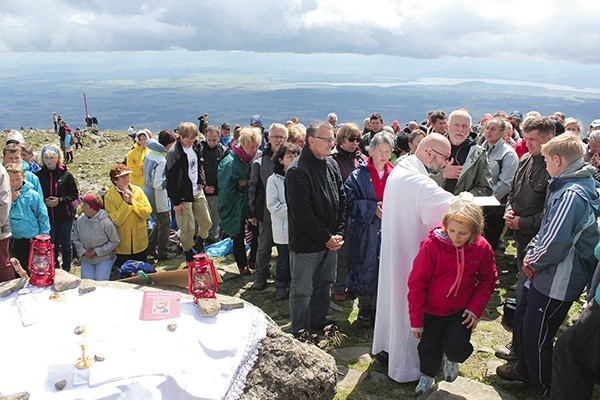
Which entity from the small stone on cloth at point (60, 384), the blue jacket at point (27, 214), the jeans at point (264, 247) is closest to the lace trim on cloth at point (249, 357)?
the small stone on cloth at point (60, 384)

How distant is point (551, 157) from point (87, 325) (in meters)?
4.26

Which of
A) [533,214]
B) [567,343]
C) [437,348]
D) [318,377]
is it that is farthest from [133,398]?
[533,214]

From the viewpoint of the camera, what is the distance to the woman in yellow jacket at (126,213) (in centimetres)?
711

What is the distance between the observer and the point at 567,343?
12.5 feet

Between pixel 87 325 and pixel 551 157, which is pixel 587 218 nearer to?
pixel 551 157

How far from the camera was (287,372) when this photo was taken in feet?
12.9

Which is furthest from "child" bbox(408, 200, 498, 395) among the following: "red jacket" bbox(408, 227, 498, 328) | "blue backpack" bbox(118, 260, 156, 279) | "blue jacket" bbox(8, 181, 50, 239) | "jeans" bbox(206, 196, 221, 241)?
"jeans" bbox(206, 196, 221, 241)

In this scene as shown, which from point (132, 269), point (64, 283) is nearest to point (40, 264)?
point (64, 283)

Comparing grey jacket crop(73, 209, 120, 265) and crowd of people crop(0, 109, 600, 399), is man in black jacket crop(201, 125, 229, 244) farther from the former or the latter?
grey jacket crop(73, 209, 120, 265)

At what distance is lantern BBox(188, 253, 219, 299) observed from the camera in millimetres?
4211

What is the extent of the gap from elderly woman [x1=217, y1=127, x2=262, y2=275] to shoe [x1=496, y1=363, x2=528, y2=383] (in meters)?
4.50

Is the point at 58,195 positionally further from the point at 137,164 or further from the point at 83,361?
the point at 83,361

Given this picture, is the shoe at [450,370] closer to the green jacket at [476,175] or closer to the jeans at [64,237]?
the green jacket at [476,175]

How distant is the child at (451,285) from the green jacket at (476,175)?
2431mm
